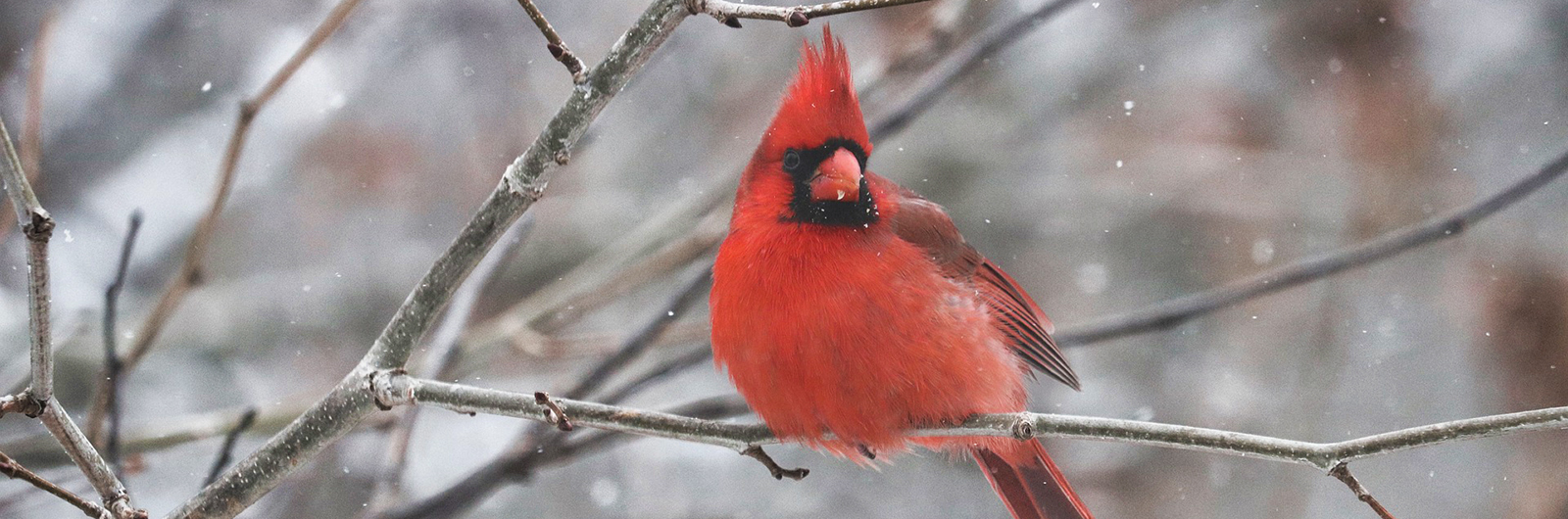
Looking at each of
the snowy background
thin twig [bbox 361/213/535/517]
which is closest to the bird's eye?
thin twig [bbox 361/213/535/517]

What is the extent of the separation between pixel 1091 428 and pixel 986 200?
342cm

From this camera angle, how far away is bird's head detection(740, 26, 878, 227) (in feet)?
6.79

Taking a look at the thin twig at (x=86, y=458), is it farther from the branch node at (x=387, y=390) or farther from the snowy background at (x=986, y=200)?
the snowy background at (x=986, y=200)

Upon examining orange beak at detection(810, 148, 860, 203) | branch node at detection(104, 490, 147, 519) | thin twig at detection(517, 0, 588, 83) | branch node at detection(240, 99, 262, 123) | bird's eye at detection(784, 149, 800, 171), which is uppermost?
branch node at detection(240, 99, 262, 123)

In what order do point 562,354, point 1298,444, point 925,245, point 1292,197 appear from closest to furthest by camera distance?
point 1298,444 < point 925,245 < point 562,354 < point 1292,197

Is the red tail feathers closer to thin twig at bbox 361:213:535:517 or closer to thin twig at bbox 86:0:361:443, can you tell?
thin twig at bbox 361:213:535:517

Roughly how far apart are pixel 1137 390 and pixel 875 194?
2.75 metres

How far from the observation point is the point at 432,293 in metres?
1.63

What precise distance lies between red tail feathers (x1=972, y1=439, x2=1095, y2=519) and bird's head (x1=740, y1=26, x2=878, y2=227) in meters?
0.65

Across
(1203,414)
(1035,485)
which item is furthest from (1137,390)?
(1035,485)

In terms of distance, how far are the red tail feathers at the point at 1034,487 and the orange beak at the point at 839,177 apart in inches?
30.9

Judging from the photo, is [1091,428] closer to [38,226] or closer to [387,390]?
[387,390]

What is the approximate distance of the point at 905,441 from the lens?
227 cm

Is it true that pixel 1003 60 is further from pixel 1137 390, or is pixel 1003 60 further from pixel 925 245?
pixel 925 245
